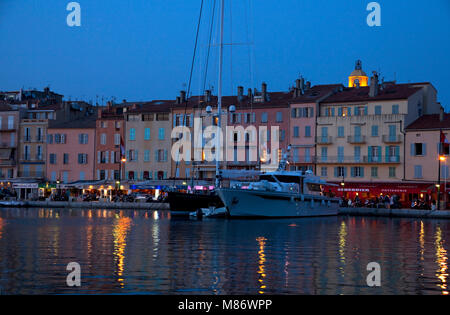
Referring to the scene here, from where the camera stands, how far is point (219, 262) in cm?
1931

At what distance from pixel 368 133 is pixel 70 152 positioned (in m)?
37.8

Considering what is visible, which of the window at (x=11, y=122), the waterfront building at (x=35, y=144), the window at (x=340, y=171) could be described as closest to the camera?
the window at (x=340, y=171)

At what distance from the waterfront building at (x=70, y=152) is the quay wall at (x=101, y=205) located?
12013 millimetres

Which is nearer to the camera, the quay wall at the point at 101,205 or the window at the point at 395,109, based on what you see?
the quay wall at the point at 101,205

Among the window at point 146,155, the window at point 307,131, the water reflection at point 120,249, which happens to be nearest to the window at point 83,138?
the window at point 146,155

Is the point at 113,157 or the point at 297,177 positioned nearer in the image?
the point at 297,177

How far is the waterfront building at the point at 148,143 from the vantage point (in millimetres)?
80875

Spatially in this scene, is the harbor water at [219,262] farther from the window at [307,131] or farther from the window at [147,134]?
the window at [147,134]

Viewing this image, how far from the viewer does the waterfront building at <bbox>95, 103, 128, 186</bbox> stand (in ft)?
272

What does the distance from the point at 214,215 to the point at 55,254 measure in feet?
81.5

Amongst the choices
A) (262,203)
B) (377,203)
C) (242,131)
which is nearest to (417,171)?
(377,203)

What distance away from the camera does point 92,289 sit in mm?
14414
